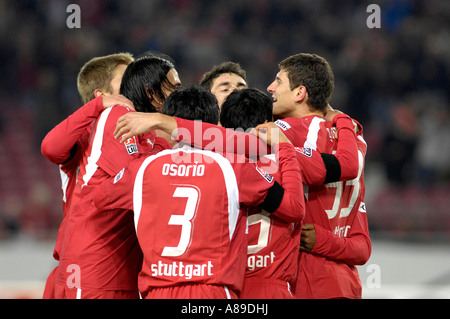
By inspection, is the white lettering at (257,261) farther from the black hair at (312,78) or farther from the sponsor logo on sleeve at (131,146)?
the black hair at (312,78)

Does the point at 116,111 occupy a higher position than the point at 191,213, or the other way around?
the point at 116,111

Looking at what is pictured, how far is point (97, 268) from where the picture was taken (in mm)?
2969

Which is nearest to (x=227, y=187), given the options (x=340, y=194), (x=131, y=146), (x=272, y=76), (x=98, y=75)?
(x=131, y=146)

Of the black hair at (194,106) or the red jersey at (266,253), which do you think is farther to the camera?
the red jersey at (266,253)

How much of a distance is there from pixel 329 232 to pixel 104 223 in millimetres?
1203

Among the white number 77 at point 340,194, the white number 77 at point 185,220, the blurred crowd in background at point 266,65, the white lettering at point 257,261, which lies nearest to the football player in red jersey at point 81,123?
the white number 77 at point 185,220

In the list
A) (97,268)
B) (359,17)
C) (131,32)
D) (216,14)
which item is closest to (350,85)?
(359,17)

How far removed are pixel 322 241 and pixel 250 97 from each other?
87cm

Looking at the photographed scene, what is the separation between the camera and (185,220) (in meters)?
2.45

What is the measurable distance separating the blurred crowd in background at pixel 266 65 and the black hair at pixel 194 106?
5.59m

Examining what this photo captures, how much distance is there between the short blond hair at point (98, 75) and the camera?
3.49 metres

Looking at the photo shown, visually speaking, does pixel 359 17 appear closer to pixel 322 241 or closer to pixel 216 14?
pixel 216 14

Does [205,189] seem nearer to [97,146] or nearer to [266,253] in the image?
[266,253]
